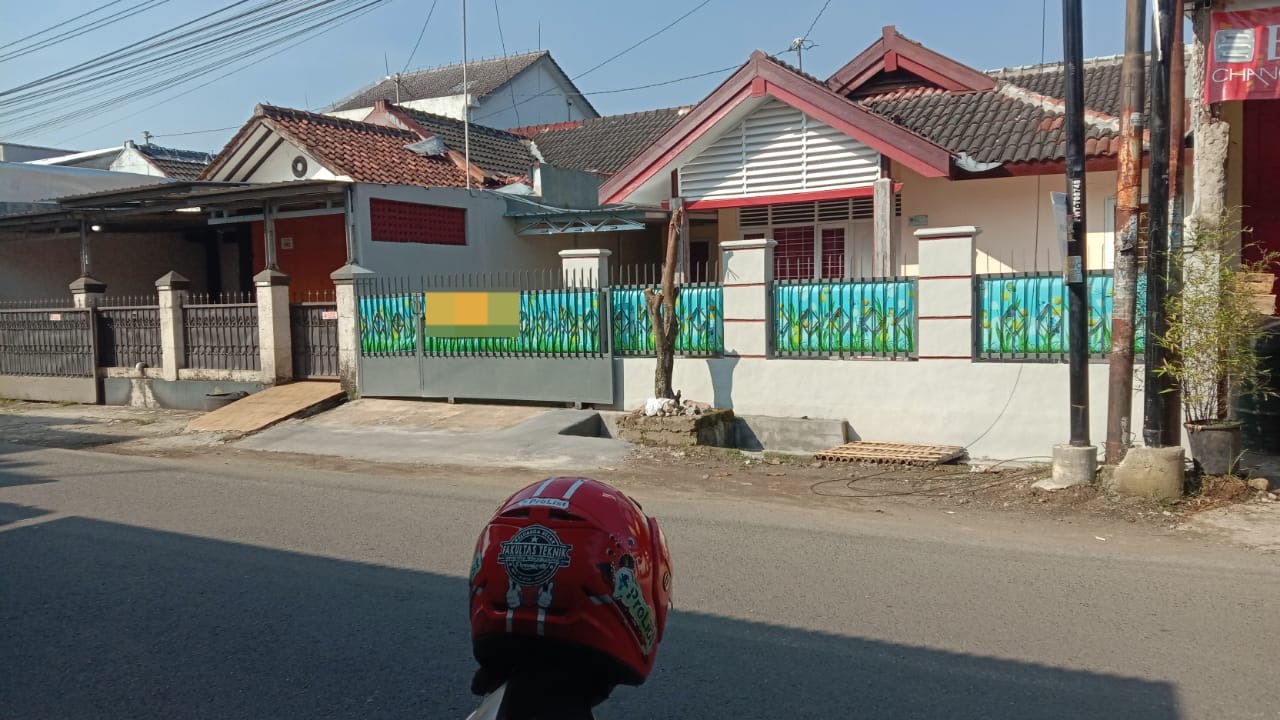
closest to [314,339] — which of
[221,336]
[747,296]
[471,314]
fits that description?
[221,336]

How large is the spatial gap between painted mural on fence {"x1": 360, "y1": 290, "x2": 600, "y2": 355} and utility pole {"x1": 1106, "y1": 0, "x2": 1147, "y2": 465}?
6423 mm

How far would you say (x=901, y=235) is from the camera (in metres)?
14.9

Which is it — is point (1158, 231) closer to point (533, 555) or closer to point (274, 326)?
point (533, 555)

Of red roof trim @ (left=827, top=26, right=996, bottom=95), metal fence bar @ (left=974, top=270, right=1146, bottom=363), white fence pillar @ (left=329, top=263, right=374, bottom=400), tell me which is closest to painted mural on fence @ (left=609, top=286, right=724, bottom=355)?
metal fence bar @ (left=974, top=270, right=1146, bottom=363)

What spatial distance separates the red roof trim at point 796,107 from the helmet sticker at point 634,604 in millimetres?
11969

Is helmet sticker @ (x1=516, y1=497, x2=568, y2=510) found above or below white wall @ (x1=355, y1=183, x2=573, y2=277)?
below

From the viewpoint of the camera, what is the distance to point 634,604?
7.34ft

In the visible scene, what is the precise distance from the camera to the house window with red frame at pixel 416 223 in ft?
53.2

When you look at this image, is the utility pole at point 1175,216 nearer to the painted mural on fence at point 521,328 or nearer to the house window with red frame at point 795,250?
the painted mural on fence at point 521,328

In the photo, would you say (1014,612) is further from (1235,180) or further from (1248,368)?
(1235,180)

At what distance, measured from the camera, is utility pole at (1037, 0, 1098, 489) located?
26.0 ft

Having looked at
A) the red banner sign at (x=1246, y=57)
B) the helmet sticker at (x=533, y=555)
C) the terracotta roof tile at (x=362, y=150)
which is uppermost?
the terracotta roof tile at (x=362, y=150)

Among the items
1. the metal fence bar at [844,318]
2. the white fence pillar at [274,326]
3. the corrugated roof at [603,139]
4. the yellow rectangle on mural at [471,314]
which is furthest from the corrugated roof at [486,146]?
the metal fence bar at [844,318]

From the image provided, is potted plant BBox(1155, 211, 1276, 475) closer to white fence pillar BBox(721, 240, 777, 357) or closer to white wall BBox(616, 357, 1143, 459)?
white wall BBox(616, 357, 1143, 459)
